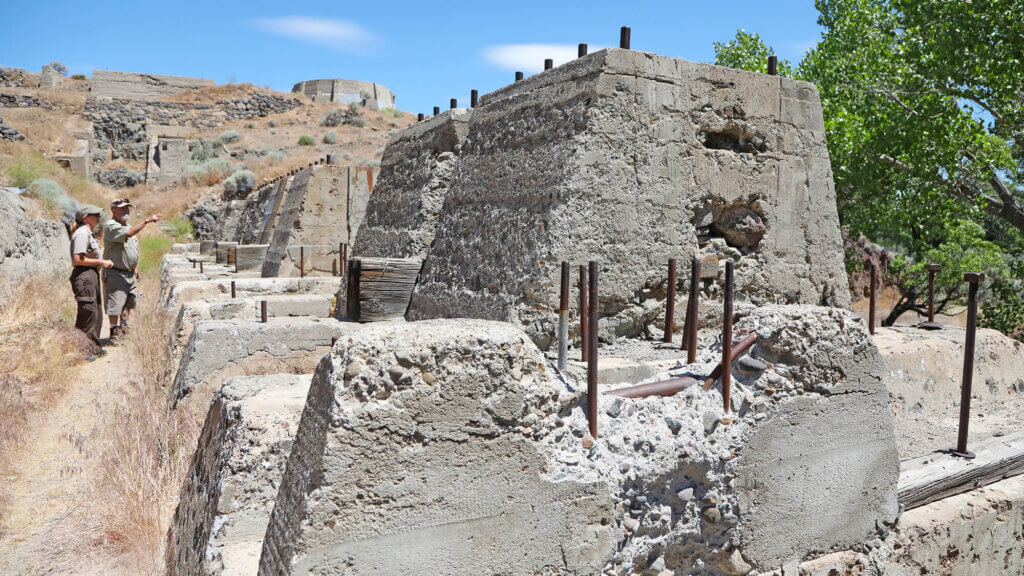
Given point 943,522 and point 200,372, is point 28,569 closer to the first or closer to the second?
point 200,372

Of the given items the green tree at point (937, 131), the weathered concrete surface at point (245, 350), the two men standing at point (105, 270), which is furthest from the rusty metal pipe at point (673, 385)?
the green tree at point (937, 131)

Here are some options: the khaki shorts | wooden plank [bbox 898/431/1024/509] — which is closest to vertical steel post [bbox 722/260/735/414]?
wooden plank [bbox 898/431/1024/509]

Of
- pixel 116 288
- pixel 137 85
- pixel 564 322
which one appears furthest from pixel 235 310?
pixel 137 85

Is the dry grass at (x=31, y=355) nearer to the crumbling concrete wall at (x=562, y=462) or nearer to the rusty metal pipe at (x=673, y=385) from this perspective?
the crumbling concrete wall at (x=562, y=462)

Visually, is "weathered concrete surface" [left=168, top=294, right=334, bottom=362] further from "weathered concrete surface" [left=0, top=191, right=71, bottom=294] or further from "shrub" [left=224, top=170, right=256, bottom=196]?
"shrub" [left=224, top=170, right=256, bottom=196]

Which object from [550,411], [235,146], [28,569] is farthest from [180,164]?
[550,411]

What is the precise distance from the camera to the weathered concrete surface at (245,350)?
456 centimetres

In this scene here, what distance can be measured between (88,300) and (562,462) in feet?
23.7

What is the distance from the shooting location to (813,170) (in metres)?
4.86

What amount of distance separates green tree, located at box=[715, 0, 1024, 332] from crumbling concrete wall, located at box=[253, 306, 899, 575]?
8.69m

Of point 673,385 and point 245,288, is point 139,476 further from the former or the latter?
point 245,288

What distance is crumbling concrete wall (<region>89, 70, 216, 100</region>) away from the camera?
126ft

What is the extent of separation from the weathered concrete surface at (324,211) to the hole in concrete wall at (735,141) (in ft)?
18.1

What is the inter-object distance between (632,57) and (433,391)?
9.56 ft
